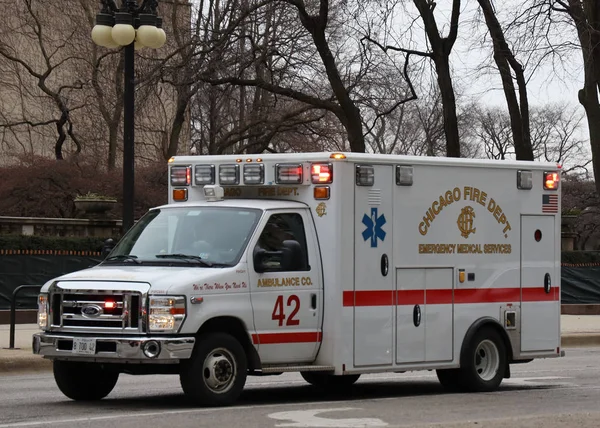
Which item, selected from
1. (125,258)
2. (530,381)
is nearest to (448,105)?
(530,381)

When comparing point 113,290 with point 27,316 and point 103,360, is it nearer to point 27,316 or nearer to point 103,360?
point 103,360

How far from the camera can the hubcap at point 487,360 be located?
14789 millimetres

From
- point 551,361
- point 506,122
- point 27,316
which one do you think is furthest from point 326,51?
point 506,122

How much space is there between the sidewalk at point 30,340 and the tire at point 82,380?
425cm

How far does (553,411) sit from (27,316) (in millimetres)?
15489

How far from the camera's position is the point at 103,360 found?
11.8 m

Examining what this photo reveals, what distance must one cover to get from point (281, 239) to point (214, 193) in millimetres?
1026

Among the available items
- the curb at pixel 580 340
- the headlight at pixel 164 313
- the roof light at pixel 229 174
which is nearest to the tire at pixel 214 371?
the headlight at pixel 164 313

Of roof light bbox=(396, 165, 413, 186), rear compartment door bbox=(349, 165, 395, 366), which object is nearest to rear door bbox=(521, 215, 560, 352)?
roof light bbox=(396, 165, 413, 186)

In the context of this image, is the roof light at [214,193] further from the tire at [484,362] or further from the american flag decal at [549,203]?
the american flag decal at [549,203]

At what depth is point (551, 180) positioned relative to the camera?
15641 millimetres

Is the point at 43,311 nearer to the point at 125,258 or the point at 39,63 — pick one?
the point at 125,258

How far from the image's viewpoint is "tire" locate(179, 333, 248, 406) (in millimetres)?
11867

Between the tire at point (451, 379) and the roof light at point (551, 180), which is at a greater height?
the roof light at point (551, 180)
